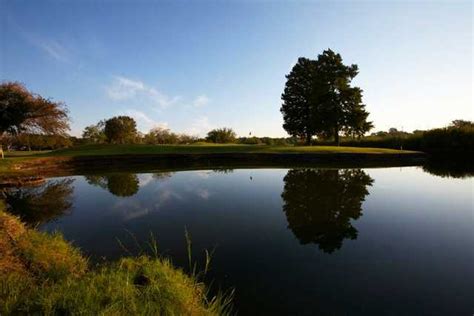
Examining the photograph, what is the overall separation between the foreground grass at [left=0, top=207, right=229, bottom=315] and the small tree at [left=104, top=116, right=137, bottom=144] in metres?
54.1

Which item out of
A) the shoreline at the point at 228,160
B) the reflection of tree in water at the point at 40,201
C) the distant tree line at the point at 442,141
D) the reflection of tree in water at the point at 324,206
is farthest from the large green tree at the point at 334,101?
the reflection of tree in water at the point at 40,201

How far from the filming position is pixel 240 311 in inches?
156

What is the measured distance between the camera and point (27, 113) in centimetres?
2239

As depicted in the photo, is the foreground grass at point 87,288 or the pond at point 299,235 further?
the pond at point 299,235

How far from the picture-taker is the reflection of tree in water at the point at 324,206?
696 cm

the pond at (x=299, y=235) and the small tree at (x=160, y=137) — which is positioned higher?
the small tree at (x=160, y=137)

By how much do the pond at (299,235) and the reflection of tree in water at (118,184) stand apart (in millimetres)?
153

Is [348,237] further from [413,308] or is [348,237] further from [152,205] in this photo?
[152,205]

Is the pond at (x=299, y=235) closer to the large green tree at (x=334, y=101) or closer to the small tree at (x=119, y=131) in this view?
the large green tree at (x=334, y=101)

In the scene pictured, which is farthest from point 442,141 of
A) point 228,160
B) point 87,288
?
point 87,288

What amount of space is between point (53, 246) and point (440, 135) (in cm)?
3709

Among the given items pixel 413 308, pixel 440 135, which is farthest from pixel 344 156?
pixel 413 308

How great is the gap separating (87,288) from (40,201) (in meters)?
9.36

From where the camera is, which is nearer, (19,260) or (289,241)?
(19,260)
